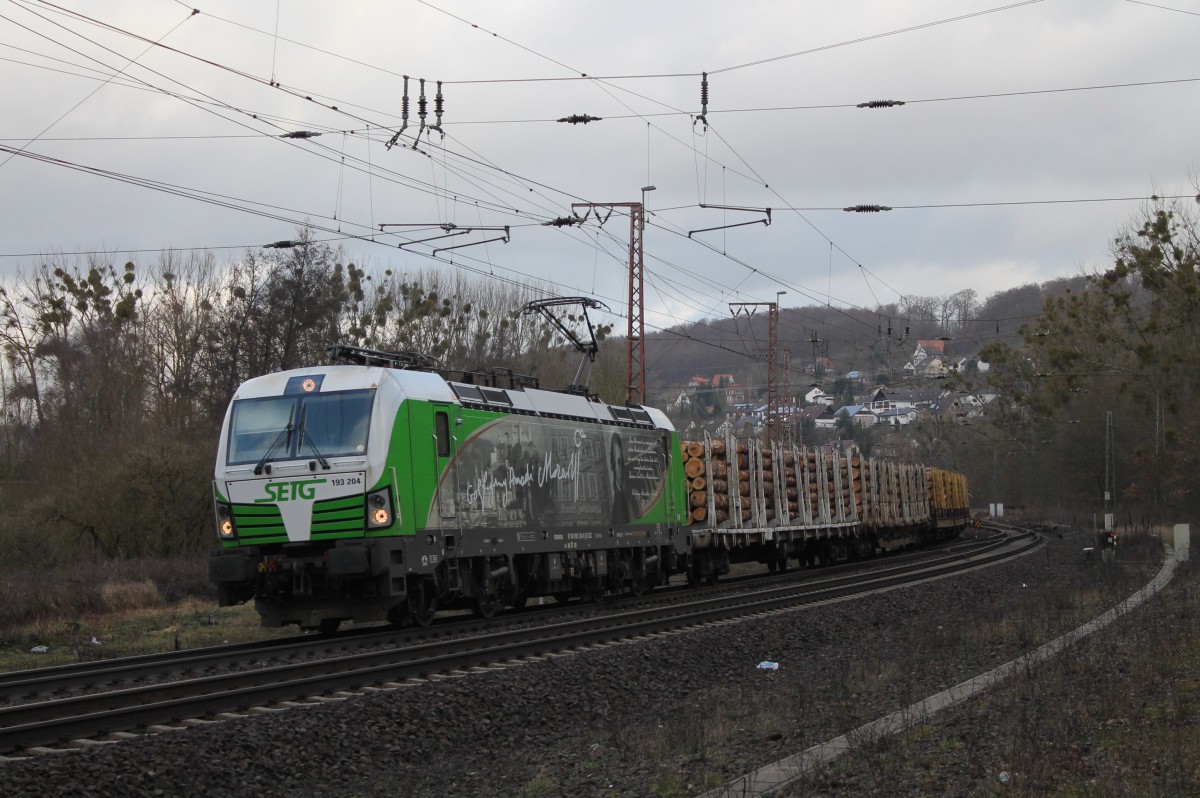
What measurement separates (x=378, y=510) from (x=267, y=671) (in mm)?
3436

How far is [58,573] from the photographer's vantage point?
22.9 metres

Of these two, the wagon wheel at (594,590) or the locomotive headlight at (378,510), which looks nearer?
the locomotive headlight at (378,510)

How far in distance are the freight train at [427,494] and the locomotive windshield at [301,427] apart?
0.06ft

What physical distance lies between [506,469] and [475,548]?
156 centimetres

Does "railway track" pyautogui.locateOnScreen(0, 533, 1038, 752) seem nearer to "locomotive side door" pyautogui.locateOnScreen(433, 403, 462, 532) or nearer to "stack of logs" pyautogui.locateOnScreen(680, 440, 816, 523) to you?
"locomotive side door" pyautogui.locateOnScreen(433, 403, 462, 532)

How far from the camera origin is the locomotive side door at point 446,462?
1603cm

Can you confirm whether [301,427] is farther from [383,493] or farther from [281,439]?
[383,493]

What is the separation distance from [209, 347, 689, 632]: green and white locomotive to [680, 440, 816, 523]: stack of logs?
714 centimetres

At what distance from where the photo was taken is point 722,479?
27203 mm

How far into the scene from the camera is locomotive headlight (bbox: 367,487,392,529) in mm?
14734

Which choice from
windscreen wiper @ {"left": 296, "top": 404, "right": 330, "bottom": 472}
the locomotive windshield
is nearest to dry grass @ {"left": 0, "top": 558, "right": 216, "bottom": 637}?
the locomotive windshield

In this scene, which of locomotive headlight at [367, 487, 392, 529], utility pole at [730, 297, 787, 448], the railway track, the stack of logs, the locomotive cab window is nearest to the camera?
the railway track

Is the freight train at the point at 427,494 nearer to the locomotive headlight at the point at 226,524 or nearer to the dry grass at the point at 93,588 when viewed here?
the locomotive headlight at the point at 226,524

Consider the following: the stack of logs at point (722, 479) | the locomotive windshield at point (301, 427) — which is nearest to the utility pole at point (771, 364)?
the stack of logs at point (722, 479)
